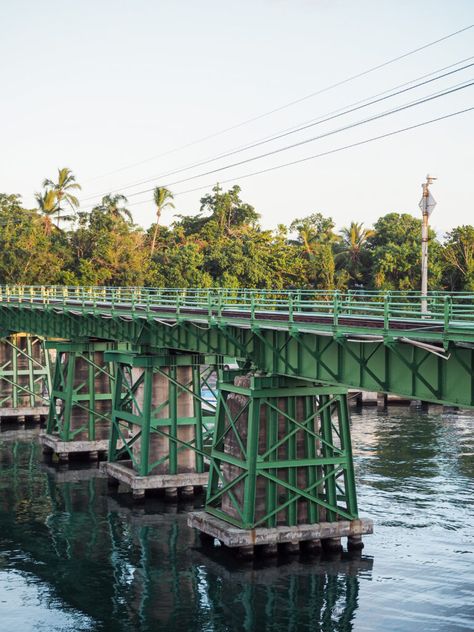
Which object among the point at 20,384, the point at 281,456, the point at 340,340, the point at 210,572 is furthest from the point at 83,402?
the point at 340,340

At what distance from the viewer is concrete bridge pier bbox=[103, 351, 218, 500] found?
42.5m

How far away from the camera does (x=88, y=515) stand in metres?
40.7

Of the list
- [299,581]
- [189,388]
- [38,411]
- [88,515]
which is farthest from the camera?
[38,411]

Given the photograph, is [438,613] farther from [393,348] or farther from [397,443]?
[397,443]

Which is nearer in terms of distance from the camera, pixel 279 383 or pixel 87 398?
pixel 279 383

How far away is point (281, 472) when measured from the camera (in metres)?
33.8

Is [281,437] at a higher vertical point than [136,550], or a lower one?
higher

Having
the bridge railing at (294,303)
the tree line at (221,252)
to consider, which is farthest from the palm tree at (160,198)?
the bridge railing at (294,303)

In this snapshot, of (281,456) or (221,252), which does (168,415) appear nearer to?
(281,456)

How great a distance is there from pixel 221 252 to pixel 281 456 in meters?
71.1

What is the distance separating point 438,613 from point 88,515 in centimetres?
1759

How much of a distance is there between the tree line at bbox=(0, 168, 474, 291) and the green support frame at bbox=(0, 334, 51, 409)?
108 feet

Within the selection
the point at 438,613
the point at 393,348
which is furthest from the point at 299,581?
the point at 393,348

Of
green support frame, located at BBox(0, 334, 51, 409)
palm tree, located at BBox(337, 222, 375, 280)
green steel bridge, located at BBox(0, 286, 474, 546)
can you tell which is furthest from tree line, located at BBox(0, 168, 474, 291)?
green steel bridge, located at BBox(0, 286, 474, 546)
